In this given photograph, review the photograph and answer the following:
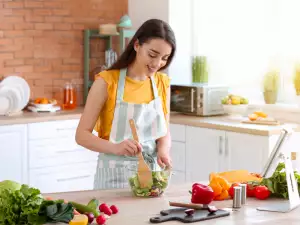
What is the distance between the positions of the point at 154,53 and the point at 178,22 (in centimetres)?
281

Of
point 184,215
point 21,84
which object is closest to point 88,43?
point 21,84

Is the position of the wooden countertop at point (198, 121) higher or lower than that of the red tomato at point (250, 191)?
higher

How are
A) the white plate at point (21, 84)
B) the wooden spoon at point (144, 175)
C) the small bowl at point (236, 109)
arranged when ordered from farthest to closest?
1. the white plate at point (21, 84)
2. the small bowl at point (236, 109)
3. the wooden spoon at point (144, 175)

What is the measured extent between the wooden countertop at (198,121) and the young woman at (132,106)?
136cm

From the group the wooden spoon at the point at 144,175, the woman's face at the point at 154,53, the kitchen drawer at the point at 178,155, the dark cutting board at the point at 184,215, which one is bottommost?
the kitchen drawer at the point at 178,155

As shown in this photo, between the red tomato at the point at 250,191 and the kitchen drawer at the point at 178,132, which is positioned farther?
the kitchen drawer at the point at 178,132

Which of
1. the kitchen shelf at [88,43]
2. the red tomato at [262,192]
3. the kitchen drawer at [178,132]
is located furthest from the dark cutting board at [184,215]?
the kitchen shelf at [88,43]

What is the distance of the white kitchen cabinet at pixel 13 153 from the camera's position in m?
5.41

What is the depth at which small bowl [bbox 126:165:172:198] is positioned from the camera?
10.2 ft

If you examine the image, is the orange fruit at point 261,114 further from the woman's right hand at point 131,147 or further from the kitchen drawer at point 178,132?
the woman's right hand at point 131,147

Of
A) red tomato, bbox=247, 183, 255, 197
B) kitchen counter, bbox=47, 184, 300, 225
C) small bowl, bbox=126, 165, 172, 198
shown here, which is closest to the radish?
kitchen counter, bbox=47, 184, 300, 225

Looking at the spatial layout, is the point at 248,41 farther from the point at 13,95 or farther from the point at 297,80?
the point at 13,95

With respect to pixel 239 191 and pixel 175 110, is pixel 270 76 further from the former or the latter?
pixel 239 191

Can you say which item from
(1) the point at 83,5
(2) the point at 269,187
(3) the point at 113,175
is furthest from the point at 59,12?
(2) the point at 269,187
